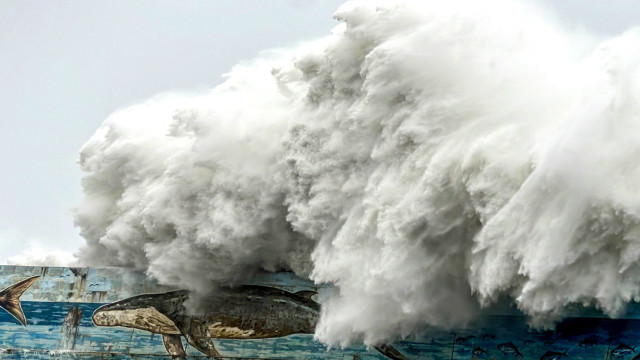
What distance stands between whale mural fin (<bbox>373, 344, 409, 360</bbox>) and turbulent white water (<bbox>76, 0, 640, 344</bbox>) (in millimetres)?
851

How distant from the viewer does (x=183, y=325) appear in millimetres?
20172

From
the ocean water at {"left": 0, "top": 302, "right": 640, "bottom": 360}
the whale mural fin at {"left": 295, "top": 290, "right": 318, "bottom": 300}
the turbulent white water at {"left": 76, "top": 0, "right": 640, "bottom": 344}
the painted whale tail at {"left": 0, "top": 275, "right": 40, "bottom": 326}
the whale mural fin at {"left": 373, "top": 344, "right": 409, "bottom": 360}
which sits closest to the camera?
the turbulent white water at {"left": 76, "top": 0, "right": 640, "bottom": 344}

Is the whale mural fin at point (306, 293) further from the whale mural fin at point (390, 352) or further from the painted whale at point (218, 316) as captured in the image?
the whale mural fin at point (390, 352)

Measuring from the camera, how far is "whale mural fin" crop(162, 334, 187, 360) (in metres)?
20.1

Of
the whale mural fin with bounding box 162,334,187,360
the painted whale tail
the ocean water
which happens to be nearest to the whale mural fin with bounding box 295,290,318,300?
the ocean water

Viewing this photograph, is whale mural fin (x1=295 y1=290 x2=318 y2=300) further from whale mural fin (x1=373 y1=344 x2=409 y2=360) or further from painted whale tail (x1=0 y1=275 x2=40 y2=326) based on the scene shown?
painted whale tail (x1=0 y1=275 x2=40 y2=326)

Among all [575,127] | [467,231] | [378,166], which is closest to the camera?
[575,127]

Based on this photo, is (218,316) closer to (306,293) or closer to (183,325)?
(183,325)

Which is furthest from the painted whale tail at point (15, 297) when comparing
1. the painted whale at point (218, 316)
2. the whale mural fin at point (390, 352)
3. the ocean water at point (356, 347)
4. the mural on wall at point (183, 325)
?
the whale mural fin at point (390, 352)

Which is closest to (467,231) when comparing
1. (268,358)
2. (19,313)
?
(268,358)

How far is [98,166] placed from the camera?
2236 cm

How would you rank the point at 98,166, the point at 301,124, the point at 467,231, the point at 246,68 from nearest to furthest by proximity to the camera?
the point at 467,231 → the point at 301,124 → the point at 246,68 → the point at 98,166

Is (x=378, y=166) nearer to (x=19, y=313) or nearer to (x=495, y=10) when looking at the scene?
(x=495, y=10)

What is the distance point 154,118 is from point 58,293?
4.82m
